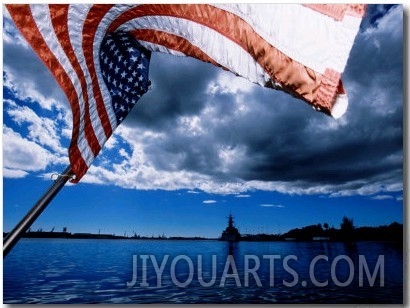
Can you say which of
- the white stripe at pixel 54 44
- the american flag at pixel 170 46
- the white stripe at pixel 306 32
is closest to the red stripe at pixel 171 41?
the american flag at pixel 170 46

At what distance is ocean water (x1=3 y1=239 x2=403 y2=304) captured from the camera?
10.3 feet

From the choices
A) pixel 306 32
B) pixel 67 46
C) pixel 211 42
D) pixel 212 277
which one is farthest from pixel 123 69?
pixel 212 277

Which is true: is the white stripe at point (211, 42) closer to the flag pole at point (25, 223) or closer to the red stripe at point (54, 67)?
the red stripe at point (54, 67)

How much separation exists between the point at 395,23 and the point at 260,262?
1.88 meters

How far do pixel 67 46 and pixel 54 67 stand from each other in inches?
5.0

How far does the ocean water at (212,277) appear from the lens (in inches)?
124

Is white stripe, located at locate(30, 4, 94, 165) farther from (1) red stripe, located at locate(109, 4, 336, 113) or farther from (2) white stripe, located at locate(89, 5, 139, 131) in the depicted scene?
(1) red stripe, located at locate(109, 4, 336, 113)

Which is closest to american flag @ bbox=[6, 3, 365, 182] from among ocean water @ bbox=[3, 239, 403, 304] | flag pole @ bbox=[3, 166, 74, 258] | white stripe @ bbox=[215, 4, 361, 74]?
white stripe @ bbox=[215, 4, 361, 74]

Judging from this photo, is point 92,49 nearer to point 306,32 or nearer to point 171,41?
point 171,41

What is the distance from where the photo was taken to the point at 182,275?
10.9 feet

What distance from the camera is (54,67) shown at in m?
2.20

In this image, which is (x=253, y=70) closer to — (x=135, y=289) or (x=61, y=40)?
(x=61, y=40)

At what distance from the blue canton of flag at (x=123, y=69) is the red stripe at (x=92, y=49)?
0.09 metres

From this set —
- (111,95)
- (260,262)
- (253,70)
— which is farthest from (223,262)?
(253,70)
